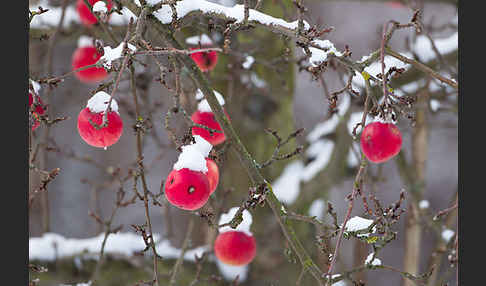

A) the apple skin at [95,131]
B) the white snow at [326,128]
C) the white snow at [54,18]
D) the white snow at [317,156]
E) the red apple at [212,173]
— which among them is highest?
the white snow at [54,18]

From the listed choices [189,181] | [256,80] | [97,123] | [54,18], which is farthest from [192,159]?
[54,18]

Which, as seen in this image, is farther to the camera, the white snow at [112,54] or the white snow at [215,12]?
the white snow at [215,12]

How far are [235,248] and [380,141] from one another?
0.76 meters

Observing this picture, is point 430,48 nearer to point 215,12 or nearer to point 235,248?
point 235,248

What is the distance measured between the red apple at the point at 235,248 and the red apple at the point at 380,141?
2.30 feet

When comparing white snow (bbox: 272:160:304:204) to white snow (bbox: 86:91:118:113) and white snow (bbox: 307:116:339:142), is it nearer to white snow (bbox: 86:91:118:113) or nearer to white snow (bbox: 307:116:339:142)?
white snow (bbox: 307:116:339:142)

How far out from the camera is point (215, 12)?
1365 mm

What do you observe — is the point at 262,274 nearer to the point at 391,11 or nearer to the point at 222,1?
the point at 222,1

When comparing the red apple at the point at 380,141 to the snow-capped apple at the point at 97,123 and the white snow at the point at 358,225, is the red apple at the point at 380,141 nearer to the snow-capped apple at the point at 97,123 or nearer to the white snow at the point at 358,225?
the white snow at the point at 358,225

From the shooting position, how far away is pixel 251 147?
295 centimetres

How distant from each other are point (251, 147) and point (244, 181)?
8.3 inches

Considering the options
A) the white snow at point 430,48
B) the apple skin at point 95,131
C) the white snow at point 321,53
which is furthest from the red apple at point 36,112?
the white snow at point 430,48

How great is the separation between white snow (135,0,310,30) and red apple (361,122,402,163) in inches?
13.6

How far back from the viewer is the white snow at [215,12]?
1.32 m
